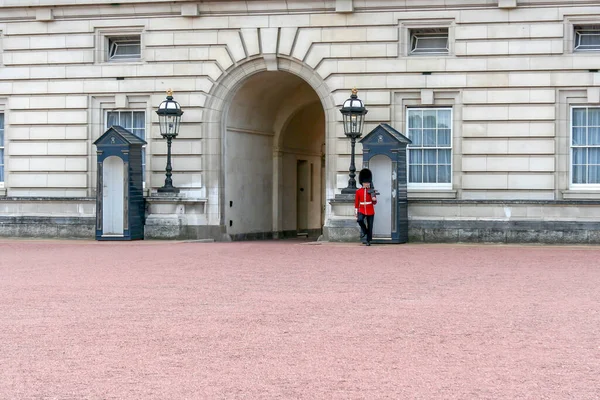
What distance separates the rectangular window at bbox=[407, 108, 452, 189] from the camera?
24500 mm

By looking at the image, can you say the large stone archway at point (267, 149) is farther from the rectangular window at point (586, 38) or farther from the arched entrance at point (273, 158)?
the rectangular window at point (586, 38)

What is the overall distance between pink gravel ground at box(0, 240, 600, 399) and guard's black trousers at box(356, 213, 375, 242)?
4.75 meters

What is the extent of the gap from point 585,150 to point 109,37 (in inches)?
396

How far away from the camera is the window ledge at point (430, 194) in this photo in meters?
24.2

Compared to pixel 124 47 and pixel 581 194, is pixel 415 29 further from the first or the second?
pixel 124 47

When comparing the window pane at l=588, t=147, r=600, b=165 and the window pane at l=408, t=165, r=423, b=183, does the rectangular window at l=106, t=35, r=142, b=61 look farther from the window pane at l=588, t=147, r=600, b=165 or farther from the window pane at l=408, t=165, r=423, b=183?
the window pane at l=588, t=147, r=600, b=165

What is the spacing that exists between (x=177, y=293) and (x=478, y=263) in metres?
5.93

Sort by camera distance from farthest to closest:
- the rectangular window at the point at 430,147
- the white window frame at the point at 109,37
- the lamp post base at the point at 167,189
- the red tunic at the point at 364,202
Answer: the white window frame at the point at 109,37
the lamp post base at the point at 167,189
the rectangular window at the point at 430,147
the red tunic at the point at 364,202

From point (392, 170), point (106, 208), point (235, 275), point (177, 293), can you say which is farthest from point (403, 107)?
point (177, 293)

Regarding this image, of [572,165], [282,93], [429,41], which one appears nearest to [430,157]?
[429,41]

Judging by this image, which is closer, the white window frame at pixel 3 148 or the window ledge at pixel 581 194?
the window ledge at pixel 581 194

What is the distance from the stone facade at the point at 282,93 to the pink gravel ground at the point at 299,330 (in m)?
6.25

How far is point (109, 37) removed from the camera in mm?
26172

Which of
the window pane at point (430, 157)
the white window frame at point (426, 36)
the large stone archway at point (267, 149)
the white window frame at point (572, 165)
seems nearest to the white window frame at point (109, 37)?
the large stone archway at point (267, 149)
